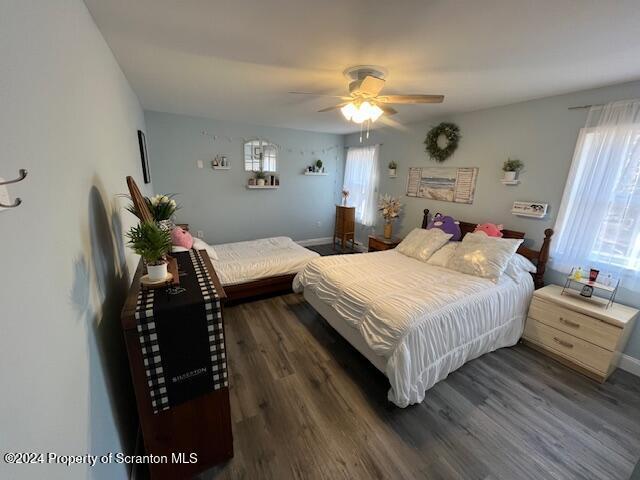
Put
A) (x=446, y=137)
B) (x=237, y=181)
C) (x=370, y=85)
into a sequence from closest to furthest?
(x=370, y=85) < (x=446, y=137) < (x=237, y=181)

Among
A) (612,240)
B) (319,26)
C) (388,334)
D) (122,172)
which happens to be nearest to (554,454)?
(388,334)

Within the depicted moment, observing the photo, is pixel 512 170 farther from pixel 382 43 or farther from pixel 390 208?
pixel 382 43

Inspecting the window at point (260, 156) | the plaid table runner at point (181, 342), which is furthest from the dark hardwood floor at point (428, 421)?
the window at point (260, 156)

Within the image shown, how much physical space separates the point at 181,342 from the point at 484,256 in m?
2.77

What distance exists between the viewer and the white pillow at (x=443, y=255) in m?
2.94

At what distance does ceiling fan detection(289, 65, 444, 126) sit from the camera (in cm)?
196

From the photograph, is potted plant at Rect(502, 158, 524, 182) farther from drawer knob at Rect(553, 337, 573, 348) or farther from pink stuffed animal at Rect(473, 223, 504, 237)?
drawer knob at Rect(553, 337, 573, 348)

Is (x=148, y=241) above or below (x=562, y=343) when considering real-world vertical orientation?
above

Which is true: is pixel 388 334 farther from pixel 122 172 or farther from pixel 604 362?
pixel 122 172

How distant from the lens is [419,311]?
1.85 m

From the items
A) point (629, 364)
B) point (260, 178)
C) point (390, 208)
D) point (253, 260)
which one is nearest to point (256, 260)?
point (253, 260)

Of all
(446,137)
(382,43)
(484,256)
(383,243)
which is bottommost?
(383,243)

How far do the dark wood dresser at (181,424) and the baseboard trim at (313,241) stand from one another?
428cm

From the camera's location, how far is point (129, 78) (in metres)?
2.42
